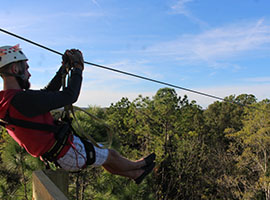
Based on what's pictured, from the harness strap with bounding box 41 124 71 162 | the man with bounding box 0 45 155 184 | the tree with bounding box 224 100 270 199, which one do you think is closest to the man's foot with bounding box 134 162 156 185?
the man with bounding box 0 45 155 184

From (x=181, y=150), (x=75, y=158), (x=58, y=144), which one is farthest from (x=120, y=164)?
(x=181, y=150)

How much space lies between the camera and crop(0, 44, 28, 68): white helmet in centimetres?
187

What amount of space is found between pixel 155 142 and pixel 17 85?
11.1m

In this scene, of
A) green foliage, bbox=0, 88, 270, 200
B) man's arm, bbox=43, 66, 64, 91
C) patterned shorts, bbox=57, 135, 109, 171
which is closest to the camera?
patterned shorts, bbox=57, 135, 109, 171

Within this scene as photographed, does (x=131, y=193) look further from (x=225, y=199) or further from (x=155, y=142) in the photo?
(x=225, y=199)

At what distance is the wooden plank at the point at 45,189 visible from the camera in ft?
4.21

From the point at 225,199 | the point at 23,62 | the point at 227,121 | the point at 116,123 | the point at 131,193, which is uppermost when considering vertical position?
the point at 227,121

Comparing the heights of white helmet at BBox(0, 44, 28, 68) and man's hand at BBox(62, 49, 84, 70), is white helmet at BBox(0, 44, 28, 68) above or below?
below

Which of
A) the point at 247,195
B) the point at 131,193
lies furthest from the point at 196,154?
the point at 131,193

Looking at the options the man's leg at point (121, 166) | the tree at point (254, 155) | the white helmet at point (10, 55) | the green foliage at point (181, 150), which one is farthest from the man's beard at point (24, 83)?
the tree at point (254, 155)

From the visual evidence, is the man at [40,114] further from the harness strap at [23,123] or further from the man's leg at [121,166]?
the man's leg at [121,166]

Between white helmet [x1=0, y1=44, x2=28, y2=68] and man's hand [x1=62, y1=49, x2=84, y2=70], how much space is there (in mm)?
305

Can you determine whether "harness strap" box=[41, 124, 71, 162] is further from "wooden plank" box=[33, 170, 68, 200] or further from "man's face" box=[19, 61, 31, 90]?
"man's face" box=[19, 61, 31, 90]

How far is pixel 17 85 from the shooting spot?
1885 millimetres
